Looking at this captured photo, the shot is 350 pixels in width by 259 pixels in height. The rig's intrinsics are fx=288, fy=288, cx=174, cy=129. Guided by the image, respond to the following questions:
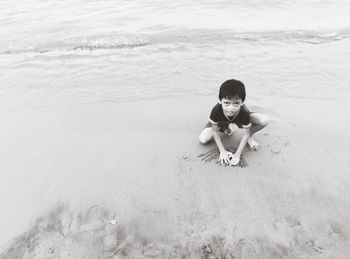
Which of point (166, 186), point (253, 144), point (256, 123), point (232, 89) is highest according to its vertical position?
point (232, 89)

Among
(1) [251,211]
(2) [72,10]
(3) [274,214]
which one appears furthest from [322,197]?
(2) [72,10]

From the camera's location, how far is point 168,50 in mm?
5641

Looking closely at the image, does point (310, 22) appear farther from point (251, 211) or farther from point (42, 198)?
point (42, 198)

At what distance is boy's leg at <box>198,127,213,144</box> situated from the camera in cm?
313

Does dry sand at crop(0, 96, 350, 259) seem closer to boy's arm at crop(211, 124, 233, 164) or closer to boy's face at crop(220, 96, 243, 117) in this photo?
boy's arm at crop(211, 124, 233, 164)

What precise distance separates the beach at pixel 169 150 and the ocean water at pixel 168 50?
0.13 ft

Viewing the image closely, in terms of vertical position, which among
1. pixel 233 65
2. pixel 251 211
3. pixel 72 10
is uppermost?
pixel 72 10

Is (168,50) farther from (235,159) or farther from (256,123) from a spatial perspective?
(235,159)

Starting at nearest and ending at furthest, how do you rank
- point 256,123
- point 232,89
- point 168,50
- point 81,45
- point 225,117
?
point 232,89 < point 225,117 < point 256,123 < point 168,50 < point 81,45

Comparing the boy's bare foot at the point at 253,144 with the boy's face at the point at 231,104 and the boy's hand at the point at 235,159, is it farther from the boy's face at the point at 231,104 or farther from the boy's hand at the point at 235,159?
the boy's face at the point at 231,104

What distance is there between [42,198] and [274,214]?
2054mm

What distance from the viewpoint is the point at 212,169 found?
9.51 feet

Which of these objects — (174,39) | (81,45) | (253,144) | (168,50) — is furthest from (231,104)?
(81,45)

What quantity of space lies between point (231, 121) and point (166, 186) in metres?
0.94
